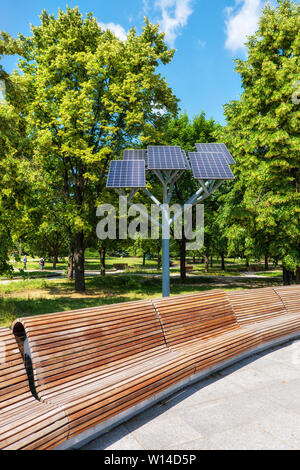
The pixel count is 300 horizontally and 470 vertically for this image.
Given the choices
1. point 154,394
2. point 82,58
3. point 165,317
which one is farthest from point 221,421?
point 82,58

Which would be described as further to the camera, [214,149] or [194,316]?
[214,149]

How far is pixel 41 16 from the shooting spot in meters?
16.0

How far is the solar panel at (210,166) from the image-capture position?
959 centimetres

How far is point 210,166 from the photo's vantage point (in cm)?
1002

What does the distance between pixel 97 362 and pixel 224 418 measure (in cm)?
152

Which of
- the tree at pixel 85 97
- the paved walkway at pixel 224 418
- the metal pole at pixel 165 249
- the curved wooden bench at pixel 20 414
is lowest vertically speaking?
the paved walkway at pixel 224 418

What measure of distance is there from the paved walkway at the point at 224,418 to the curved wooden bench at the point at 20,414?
1.79 ft

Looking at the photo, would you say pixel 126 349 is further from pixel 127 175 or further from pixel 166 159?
pixel 166 159

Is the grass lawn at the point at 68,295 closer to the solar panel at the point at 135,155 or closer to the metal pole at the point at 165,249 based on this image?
the metal pole at the point at 165,249

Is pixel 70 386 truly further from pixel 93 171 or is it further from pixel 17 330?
Result: pixel 93 171

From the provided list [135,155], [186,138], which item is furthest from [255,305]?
[186,138]

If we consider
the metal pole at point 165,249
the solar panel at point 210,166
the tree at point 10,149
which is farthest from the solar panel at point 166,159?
the tree at point 10,149

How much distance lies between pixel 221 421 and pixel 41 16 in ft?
65.1

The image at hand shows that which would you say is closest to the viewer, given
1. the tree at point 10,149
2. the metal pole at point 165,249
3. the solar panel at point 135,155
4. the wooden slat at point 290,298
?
the wooden slat at point 290,298
